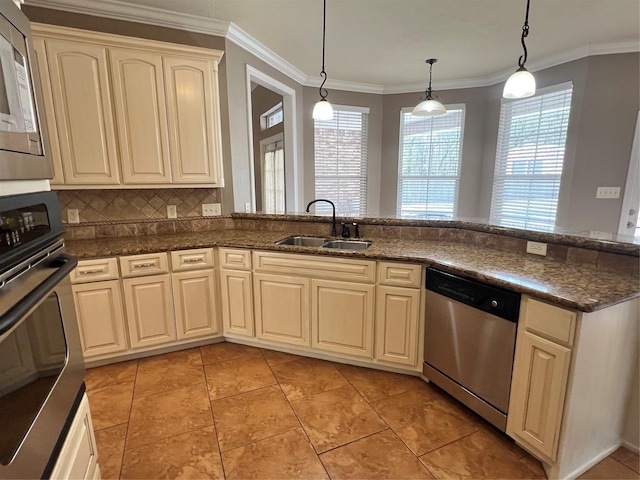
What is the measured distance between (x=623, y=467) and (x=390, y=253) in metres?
1.54

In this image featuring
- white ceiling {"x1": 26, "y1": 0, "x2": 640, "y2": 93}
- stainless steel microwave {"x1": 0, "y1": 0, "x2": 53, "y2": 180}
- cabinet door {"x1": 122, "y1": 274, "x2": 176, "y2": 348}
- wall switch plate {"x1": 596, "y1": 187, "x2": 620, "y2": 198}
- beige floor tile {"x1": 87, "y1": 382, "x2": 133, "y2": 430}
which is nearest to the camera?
stainless steel microwave {"x1": 0, "y1": 0, "x2": 53, "y2": 180}

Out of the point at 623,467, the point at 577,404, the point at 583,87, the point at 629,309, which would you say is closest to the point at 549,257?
the point at 629,309

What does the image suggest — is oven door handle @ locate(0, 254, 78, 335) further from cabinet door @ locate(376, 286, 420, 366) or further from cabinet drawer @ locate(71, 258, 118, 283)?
cabinet door @ locate(376, 286, 420, 366)

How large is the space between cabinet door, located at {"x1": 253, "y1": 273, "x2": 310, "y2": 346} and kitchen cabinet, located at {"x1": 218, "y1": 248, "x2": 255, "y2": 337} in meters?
0.07

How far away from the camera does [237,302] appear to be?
2621mm

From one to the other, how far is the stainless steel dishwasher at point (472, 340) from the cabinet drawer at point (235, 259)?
134 centimetres

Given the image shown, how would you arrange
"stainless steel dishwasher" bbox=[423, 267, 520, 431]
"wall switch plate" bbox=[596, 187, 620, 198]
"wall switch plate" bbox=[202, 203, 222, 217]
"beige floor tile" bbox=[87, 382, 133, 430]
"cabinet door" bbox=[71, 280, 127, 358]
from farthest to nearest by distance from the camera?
"wall switch plate" bbox=[596, 187, 620, 198] < "wall switch plate" bbox=[202, 203, 222, 217] < "cabinet door" bbox=[71, 280, 127, 358] < "beige floor tile" bbox=[87, 382, 133, 430] < "stainless steel dishwasher" bbox=[423, 267, 520, 431]

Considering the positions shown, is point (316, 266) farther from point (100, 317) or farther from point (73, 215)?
point (73, 215)

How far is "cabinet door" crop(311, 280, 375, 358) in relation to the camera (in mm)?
2266

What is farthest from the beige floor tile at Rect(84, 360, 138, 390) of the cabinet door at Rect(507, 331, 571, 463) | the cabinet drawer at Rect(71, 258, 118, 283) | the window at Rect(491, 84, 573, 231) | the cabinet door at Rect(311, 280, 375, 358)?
the window at Rect(491, 84, 573, 231)

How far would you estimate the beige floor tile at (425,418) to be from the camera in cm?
175

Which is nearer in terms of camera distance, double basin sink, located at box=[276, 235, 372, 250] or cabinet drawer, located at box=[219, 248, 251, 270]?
cabinet drawer, located at box=[219, 248, 251, 270]

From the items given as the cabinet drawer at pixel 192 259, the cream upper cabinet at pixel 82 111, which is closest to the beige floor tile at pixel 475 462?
the cabinet drawer at pixel 192 259

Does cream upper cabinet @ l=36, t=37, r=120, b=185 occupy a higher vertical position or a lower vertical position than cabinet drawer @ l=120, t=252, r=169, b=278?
higher
